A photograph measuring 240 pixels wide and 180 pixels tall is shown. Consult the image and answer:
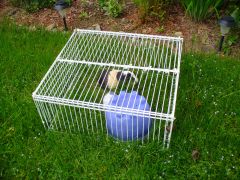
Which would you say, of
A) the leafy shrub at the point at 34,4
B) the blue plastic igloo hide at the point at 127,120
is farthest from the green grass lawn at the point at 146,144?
the leafy shrub at the point at 34,4

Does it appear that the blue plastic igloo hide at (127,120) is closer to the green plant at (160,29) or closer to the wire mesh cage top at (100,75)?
the wire mesh cage top at (100,75)

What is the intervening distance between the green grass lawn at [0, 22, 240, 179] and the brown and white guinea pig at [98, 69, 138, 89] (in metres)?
0.53

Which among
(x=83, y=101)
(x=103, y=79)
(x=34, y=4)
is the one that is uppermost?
(x=83, y=101)

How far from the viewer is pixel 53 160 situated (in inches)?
106

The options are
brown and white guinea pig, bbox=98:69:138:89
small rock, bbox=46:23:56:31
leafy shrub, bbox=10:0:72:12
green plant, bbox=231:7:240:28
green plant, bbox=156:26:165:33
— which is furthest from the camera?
leafy shrub, bbox=10:0:72:12

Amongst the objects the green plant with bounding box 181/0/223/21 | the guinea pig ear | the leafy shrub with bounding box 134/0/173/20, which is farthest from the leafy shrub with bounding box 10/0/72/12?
the guinea pig ear

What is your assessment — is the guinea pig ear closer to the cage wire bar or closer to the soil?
the cage wire bar

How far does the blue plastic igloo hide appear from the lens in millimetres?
2604

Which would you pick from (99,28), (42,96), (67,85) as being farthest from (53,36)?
(42,96)

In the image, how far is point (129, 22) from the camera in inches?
173

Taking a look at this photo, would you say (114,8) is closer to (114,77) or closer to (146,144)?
(114,77)

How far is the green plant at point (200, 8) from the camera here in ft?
13.2

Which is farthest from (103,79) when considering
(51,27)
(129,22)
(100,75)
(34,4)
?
(34,4)

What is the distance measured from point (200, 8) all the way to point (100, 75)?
5.74 ft
